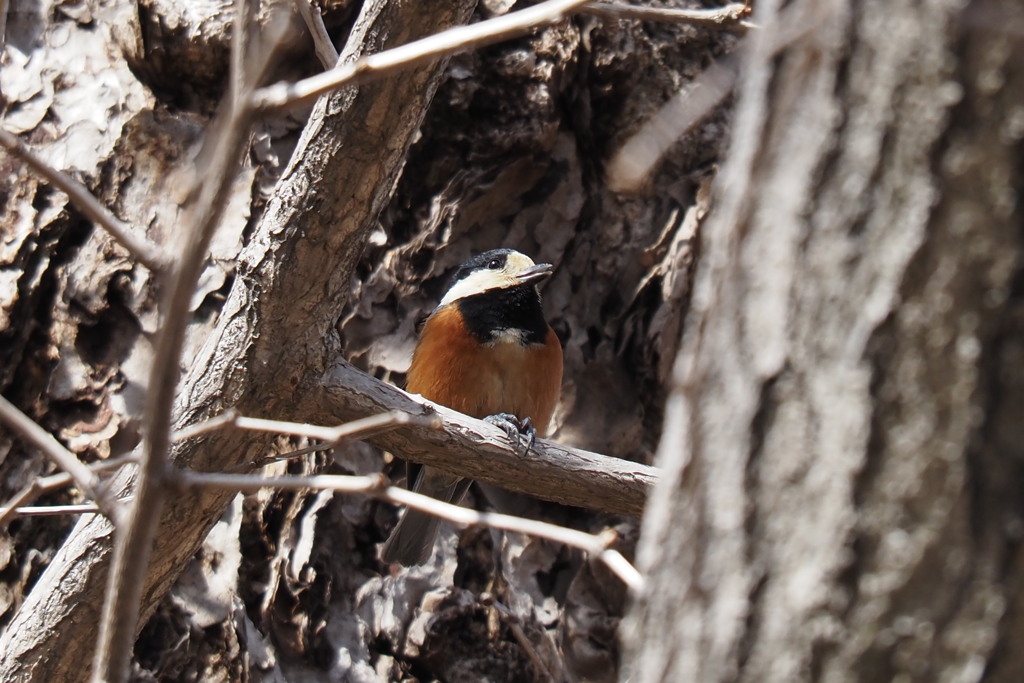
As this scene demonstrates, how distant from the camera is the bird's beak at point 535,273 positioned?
14.3 feet

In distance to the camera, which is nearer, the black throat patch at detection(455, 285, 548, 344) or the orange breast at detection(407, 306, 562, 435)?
the orange breast at detection(407, 306, 562, 435)

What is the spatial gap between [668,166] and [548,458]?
72.3 inches

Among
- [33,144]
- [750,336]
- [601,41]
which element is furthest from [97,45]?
[750,336]

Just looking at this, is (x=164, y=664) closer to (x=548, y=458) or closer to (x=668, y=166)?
(x=548, y=458)

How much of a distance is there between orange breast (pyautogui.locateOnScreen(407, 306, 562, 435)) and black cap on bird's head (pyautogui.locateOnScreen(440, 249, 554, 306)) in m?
0.11

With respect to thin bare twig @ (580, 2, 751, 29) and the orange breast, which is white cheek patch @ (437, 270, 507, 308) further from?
thin bare twig @ (580, 2, 751, 29)

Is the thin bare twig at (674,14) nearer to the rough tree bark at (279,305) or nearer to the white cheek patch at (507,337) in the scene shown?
the rough tree bark at (279,305)

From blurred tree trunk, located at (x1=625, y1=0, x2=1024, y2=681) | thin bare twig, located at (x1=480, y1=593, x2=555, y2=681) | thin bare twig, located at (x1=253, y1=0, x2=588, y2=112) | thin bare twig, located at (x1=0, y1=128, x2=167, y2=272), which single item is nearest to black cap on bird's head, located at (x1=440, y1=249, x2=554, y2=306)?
thin bare twig, located at (x1=480, y1=593, x2=555, y2=681)

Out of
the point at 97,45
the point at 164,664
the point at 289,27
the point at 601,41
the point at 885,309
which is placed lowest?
the point at 164,664

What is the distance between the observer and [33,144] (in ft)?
13.0

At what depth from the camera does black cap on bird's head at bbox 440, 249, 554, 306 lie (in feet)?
14.6

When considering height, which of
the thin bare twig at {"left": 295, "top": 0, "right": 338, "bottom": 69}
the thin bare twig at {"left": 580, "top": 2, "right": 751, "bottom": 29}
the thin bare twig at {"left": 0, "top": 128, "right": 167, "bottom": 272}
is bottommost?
the thin bare twig at {"left": 0, "top": 128, "right": 167, "bottom": 272}

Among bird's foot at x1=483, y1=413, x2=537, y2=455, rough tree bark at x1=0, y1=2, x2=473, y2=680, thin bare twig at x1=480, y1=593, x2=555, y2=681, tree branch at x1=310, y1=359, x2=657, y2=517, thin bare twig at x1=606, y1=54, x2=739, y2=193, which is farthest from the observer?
bird's foot at x1=483, y1=413, x2=537, y2=455

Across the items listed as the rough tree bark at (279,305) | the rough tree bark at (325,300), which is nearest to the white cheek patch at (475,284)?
the rough tree bark at (325,300)
